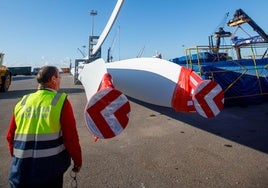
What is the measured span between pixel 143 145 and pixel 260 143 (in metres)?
2.46

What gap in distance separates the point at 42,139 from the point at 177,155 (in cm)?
277

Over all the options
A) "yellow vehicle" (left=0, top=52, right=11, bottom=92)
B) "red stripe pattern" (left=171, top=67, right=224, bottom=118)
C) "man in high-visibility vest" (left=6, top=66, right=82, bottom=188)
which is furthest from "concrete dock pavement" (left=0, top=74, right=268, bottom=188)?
"yellow vehicle" (left=0, top=52, right=11, bottom=92)

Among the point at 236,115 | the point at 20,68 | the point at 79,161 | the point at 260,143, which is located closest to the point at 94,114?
the point at 79,161

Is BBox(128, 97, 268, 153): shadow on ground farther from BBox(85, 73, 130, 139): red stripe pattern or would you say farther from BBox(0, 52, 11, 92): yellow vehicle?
BBox(0, 52, 11, 92): yellow vehicle

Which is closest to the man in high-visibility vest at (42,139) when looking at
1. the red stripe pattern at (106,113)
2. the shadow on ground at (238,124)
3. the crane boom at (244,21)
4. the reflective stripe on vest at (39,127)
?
the reflective stripe on vest at (39,127)

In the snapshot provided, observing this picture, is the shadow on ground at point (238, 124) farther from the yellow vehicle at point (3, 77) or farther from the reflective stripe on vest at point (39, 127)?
the yellow vehicle at point (3, 77)

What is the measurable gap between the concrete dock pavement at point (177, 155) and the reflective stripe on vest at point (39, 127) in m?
1.44

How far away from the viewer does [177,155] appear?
12.7ft

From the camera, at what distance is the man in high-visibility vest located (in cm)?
171

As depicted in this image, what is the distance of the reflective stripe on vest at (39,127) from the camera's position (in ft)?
5.61

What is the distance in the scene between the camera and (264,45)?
20281 millimetres

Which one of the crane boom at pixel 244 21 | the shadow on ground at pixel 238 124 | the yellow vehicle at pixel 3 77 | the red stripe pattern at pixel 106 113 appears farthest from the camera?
the crane boom at pixel 244 21

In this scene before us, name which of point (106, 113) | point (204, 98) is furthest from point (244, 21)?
point (106, 113)

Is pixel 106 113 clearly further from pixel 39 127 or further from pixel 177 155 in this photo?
pixel 177 155
